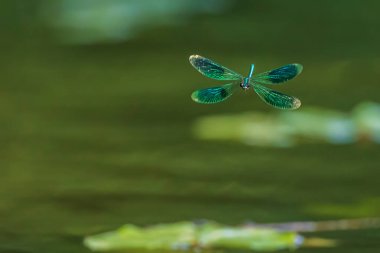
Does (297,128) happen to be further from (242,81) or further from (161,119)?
(242,81)

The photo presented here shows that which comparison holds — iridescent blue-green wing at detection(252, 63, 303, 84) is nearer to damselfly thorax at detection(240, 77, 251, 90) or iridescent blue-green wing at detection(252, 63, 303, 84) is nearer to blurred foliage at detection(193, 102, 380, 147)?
damselfly thorax at detection(240, 77, 251, 90)

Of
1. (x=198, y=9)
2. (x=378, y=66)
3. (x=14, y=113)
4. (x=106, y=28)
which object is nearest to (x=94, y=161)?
(x=14, y=113)

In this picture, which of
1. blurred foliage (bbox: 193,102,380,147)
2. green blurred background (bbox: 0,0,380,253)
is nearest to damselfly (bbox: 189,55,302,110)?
green blurred background (bbox: 0,0,380,253)

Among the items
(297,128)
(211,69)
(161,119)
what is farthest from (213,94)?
(161,119)

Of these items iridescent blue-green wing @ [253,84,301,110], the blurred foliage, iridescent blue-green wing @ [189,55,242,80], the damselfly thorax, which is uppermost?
the blurred foliage

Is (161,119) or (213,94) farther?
(161,119)

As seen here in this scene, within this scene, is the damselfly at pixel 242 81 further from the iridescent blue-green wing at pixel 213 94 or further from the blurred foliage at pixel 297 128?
the blurred foliage at pixel 297 128

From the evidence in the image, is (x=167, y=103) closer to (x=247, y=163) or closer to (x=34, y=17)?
(x=247, y=163)
